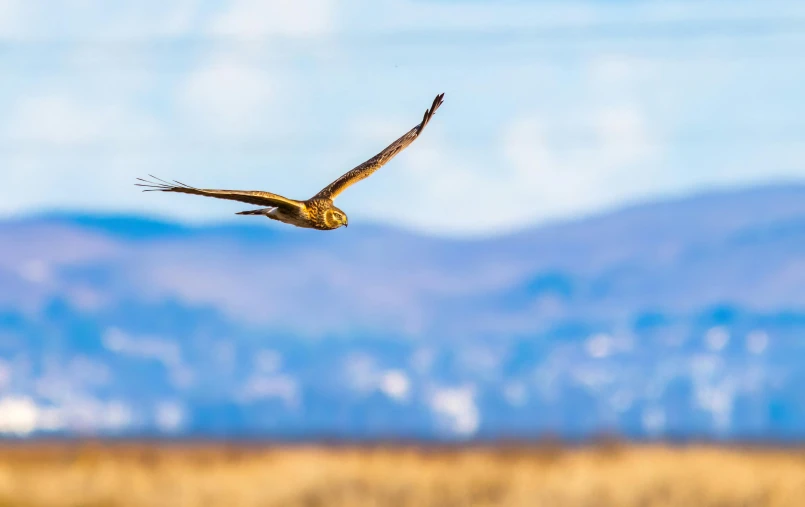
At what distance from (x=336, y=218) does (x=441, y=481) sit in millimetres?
29700

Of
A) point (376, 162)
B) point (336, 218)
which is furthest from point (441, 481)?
point (336, 218)

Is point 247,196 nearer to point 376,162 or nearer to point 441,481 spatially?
point 376,162

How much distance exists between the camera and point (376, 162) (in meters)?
7.20

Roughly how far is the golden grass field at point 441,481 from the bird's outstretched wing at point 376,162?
25724 mm

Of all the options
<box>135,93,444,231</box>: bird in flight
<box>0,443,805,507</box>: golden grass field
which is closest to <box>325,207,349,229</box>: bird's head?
<box>135,93,444,231</box>: bird in flight

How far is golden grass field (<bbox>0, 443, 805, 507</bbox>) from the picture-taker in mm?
33375

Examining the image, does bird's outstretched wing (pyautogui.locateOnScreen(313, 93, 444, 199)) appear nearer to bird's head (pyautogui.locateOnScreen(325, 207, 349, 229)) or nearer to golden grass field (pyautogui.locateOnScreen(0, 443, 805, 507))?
bird's head (pyautogui.locateOnScreen(325, 207, 349, 229))

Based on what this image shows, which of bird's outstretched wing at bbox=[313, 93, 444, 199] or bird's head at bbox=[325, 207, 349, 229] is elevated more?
bird's outstretched wing at bbox=[313, 93, 444, 199]

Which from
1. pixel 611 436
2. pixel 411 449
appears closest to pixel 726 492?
pixel 611 436

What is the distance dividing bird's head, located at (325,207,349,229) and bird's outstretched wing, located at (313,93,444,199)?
14 centimetres

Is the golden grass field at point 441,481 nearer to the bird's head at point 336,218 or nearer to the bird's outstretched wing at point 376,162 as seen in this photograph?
the bird's outstretched wing at point 376,162

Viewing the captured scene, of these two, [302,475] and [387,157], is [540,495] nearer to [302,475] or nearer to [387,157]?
[302,475]

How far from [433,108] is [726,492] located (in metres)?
26.5

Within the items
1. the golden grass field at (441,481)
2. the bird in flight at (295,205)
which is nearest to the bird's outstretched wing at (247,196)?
the bird in flight at (295,205)
